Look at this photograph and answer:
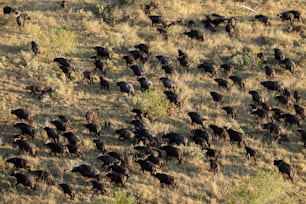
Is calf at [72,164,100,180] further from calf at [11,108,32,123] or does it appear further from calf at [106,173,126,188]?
calf at [11,108,32,123]

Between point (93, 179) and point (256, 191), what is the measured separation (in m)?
7.07

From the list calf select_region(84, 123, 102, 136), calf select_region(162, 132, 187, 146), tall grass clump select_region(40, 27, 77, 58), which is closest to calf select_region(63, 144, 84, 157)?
calf select_region(84, 123, 102, 136)

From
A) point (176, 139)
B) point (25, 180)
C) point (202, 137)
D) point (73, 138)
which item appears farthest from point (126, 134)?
point (25, 180)

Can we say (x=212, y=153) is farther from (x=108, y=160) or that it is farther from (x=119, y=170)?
(x=108, y=160)

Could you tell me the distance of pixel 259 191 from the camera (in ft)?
71.6

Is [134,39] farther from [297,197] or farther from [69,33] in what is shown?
[297,197]

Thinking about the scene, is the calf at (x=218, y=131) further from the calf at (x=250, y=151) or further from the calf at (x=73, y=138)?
the calf at (x=73, y=138)

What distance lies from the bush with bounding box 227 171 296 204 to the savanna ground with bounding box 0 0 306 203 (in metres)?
0.04

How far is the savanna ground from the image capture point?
22.5 metres

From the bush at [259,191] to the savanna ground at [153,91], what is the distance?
43 mm

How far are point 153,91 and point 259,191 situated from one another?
9276mm

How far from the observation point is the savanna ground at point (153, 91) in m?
22.5

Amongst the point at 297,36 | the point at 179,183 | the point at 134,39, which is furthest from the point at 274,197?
the point at 297,36

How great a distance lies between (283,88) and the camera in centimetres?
3045
